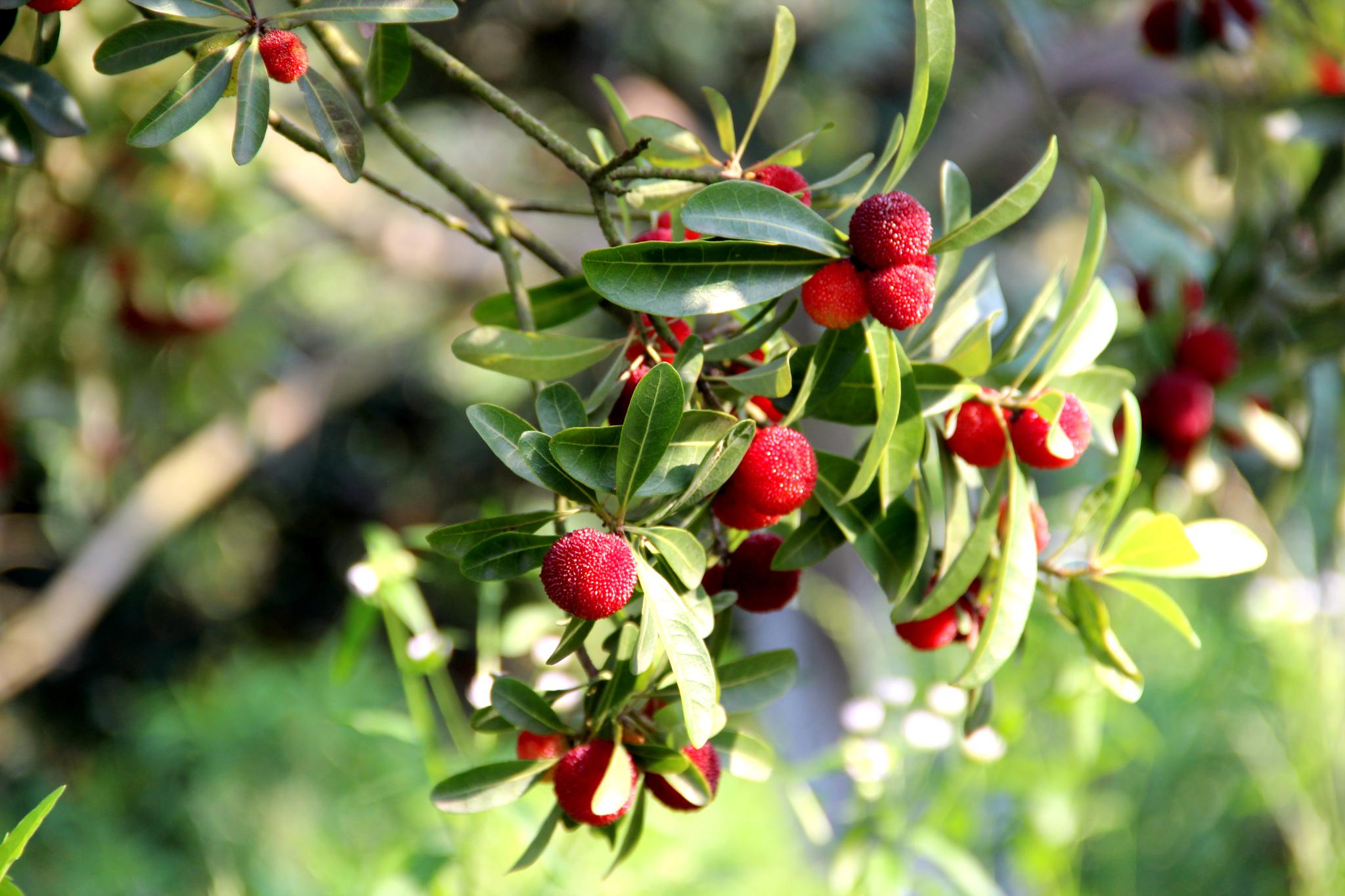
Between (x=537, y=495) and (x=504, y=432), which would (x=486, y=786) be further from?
(x=537, y=495)

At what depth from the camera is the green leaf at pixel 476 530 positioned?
0.35m

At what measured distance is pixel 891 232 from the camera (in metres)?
0.35

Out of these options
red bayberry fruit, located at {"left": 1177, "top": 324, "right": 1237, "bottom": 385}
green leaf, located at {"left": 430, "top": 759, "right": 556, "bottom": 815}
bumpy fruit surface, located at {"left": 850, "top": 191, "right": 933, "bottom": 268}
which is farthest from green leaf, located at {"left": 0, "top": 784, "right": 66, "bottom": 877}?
red bayberry fruit, located at {"left": 1177, "top": 324, "right": 1237, "bottom": 385}

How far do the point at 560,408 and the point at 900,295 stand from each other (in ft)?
0.42

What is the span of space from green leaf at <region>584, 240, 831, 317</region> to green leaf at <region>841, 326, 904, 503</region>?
1.6 inches

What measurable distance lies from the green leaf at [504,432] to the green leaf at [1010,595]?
171mm

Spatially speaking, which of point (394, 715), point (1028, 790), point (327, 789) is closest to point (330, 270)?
point (327, 789)

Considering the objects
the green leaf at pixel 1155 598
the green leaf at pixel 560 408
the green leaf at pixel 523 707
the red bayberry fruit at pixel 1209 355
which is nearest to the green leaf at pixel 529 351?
the green leaf at pixel 560 408

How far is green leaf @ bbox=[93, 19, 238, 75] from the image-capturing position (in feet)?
1.26

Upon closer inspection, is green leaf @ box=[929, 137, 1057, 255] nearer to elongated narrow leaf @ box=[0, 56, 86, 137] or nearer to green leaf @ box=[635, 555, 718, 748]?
green leaf @ box=[635, 555, 718, 748]

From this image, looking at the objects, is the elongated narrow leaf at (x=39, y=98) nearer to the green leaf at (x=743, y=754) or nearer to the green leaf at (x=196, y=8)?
the green leaf at (x=196, y=8)

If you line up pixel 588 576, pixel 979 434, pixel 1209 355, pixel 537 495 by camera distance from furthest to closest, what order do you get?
pixel 537 495 < pixel 1209 355 < pixel 979 434 < pixel 588 576

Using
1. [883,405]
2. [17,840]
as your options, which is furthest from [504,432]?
[17,840]

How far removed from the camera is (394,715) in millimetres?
805
